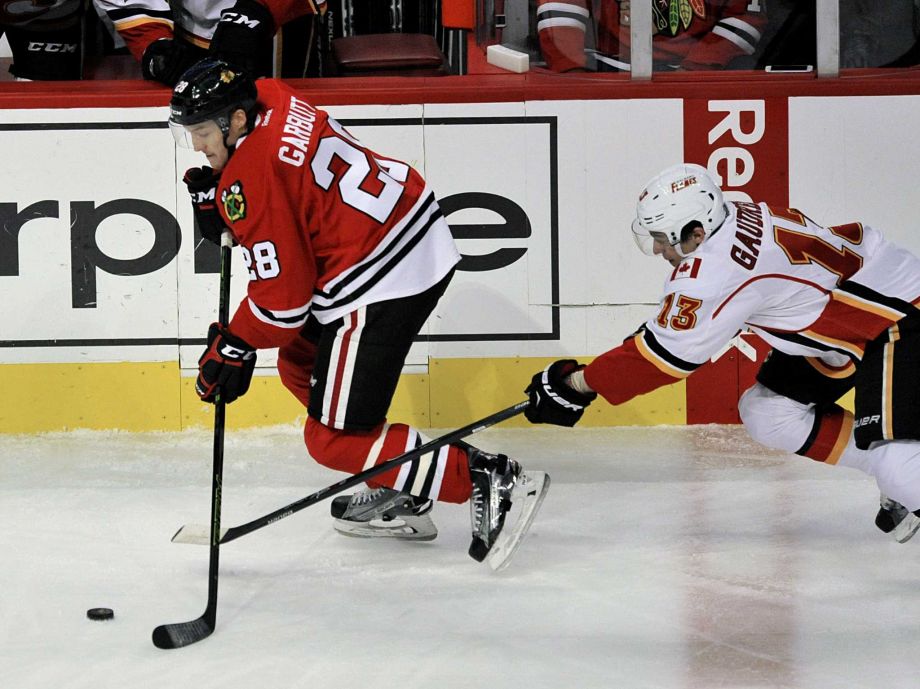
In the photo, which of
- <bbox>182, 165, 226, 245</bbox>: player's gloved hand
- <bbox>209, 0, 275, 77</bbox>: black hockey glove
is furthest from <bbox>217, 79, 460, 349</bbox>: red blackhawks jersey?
<bbox>209, 0, 275, 77</bbox>: black hockey glove

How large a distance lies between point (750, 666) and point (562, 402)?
0.73 metres

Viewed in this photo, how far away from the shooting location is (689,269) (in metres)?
2.63

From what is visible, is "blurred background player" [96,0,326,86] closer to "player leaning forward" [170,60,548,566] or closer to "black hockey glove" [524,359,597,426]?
"player leaning forward" [170,60,548,566]

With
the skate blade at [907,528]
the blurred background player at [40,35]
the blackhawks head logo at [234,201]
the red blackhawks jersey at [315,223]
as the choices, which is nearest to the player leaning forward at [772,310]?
the skate blade at [907,528]

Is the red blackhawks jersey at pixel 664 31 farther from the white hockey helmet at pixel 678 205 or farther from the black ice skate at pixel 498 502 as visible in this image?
the black ice skate at pixel 498 502

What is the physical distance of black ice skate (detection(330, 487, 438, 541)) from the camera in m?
3.09

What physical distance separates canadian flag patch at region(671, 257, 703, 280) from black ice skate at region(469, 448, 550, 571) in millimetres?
599

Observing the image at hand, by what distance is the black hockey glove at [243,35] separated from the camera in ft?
13.6

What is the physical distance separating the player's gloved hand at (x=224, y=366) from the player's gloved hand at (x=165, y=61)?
1724 millimetres

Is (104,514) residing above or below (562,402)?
below

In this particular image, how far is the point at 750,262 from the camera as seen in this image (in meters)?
2.62

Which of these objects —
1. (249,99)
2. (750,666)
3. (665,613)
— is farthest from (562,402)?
(249,99)

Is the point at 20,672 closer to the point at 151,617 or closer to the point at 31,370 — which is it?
the point at 151,617

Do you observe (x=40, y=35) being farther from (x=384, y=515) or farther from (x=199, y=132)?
(x=384, y=515)
